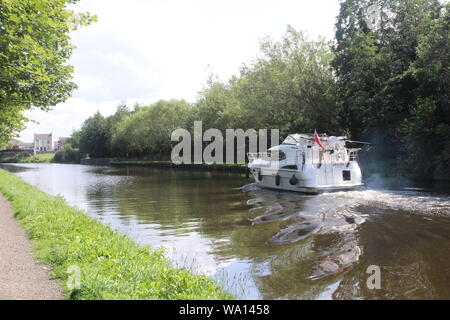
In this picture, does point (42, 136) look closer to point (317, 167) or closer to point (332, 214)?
point (317, 167)

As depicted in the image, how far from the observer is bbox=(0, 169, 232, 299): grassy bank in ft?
19.3

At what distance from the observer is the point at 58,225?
420 inches

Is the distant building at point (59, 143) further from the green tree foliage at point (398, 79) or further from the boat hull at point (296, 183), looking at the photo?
the boat hull at point (296, 183)

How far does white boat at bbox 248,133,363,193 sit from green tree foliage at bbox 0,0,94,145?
1375 centimetres

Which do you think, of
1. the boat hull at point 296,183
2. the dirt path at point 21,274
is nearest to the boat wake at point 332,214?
the boat hull at point 296,183

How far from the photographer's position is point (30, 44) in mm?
11312

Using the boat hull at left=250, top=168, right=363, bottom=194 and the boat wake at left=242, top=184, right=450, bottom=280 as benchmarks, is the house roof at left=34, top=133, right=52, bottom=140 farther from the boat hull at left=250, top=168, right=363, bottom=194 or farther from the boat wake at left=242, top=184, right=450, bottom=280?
the boat wake at left=242, top=184, right=450, bottom=280

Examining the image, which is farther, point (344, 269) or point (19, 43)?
point (19, 43)

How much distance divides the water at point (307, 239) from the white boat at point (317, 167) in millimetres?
899

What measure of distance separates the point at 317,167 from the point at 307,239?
433 inches

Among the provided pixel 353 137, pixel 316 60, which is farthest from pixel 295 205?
pixel 316 60

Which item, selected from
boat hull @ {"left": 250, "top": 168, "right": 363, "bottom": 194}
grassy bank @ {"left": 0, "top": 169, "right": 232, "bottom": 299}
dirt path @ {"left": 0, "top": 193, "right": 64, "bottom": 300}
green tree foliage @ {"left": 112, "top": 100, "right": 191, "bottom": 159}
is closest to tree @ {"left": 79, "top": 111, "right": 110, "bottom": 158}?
green tree foliage @ {"left": 112, "top": 100, "right": 191, "bottom": 159}

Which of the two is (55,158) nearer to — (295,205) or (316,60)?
(316,60)

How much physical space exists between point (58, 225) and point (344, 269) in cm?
798
